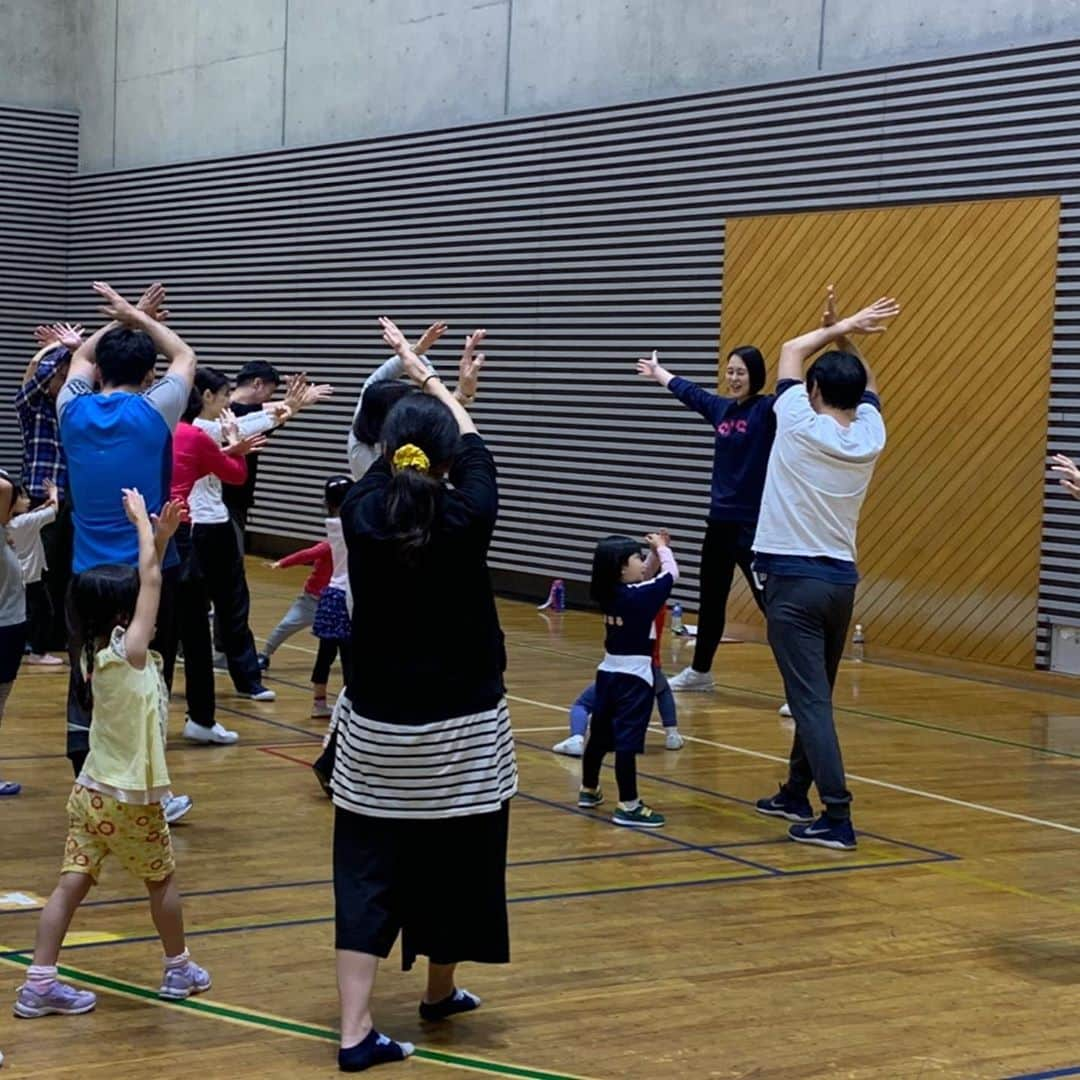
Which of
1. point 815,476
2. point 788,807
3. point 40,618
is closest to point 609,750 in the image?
point 788,807

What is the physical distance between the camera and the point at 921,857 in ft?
21.4

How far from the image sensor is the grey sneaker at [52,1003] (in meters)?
4.36

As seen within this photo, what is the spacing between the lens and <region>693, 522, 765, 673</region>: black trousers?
32.5 ft

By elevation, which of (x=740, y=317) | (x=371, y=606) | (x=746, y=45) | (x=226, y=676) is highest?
(x=746, y=45)

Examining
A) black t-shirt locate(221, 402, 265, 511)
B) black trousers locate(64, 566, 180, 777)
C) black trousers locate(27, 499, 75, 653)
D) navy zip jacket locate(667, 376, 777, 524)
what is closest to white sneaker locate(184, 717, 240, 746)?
black trousers locate(64, 566, 180, 777)

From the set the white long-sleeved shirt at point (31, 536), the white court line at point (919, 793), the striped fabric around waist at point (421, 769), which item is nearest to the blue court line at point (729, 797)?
the white court line at point (919, 793)

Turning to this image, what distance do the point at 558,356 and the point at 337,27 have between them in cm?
454

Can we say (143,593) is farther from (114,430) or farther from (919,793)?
(919,793)

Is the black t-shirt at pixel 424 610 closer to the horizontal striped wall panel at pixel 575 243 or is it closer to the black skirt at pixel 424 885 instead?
the black skirt at pixel 424 885

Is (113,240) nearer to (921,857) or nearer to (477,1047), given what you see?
(921,857)

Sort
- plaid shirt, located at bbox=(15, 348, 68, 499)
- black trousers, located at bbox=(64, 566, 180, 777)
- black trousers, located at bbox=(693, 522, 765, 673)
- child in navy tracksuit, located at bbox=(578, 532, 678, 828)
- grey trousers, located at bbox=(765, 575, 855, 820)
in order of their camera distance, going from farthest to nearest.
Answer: black trousers, located at bbox=(693, 522, 765, 673) < plaid shirt, located at bbox=(15, 348, 68, 499) < child in navy tracksuit, located at bbox=(578, 532, 678, 828) < grey trousers, located at bbox=(765, 575, 855, 820) < black trousers, located at bbox=(64, 566, 180, 777)

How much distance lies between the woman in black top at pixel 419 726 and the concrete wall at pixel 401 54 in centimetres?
842

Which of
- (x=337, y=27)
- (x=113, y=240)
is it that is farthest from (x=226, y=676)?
(x=113, y=240)

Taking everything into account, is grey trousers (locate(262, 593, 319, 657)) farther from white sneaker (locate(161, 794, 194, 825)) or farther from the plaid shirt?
white sneaker (locate(161, 794, 194, 825))
